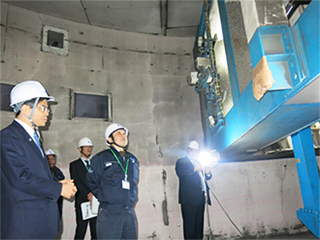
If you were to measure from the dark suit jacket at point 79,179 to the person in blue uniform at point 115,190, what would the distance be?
86 centimetres

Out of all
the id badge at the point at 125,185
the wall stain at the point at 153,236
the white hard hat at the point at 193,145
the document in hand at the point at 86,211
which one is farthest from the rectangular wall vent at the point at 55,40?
the wall stain at the point at 153,236

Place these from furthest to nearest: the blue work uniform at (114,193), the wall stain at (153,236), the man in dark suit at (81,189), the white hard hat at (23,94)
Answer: the wall stain at (153,236) → the man in dark suit at (81,189) → the blue work uniform at (114,193) → the white hard hat at (23,94)

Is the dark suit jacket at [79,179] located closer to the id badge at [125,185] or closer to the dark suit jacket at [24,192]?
the id badge at [125,185]

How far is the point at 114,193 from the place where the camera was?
230 centimetres

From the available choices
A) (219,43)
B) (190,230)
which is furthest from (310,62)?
(190,230)

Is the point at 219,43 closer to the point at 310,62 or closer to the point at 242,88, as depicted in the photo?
the point at 242,88

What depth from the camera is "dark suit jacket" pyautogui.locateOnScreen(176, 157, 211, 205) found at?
336 centimetres

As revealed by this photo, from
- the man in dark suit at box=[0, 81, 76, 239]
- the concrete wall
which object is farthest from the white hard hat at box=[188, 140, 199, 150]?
the man in dark suit at box=[0, 81, 76, 239]

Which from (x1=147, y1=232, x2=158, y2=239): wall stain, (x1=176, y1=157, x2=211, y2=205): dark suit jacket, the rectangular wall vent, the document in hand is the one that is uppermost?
the rectangular wall vent

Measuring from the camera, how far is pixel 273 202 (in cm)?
423

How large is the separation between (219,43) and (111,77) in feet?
6.94

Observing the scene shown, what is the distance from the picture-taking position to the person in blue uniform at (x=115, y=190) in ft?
7.37

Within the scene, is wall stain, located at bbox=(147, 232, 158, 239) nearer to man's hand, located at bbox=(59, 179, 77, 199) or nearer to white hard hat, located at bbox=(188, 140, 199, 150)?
white hard hat, located at bbox=(188, 140, 199, 150)

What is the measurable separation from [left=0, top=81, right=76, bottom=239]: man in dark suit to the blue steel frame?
1.66 metres
